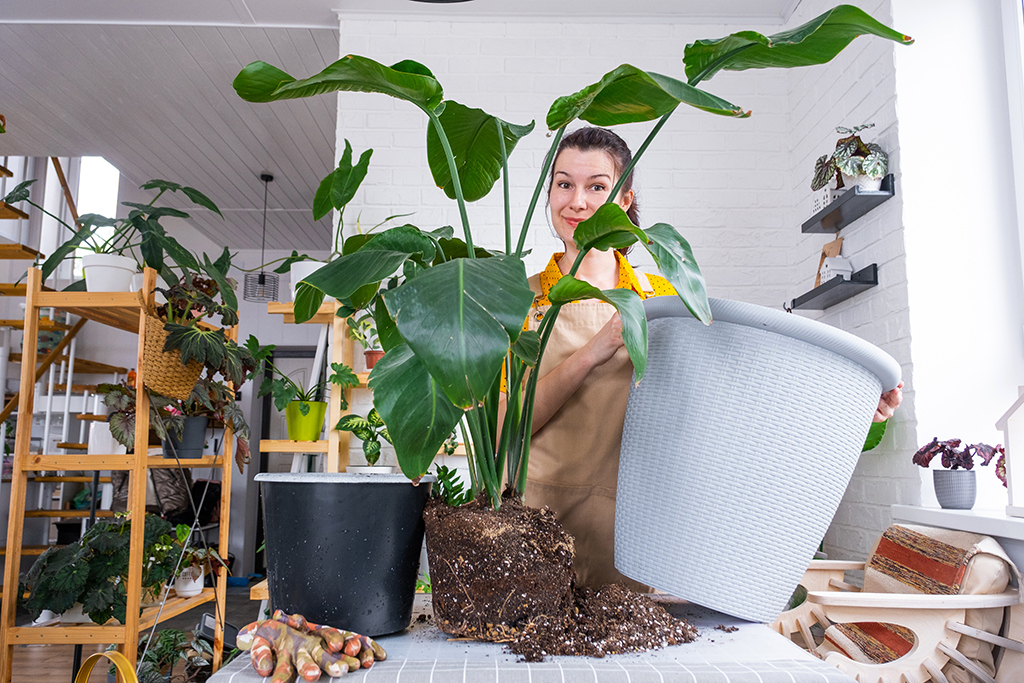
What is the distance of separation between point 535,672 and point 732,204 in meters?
2.59

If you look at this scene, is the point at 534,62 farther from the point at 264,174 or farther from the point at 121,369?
the point at 121,369

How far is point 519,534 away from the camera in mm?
682

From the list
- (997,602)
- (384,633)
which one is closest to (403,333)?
(384,633)

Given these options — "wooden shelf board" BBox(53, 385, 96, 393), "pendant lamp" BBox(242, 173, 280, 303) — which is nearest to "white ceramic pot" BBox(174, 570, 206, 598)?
"pendant lamp" BBox(242, 173, 280, 303)

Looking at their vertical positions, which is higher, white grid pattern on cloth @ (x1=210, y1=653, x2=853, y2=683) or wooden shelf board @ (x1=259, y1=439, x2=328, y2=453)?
wooden shelf board @ (x1=259, y1=439, x2=328, y2=453)

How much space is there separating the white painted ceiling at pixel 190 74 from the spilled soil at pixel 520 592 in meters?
2.67

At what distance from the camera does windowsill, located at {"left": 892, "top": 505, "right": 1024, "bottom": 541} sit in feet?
5.06

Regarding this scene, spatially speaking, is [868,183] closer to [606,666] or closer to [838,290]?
[838,290]

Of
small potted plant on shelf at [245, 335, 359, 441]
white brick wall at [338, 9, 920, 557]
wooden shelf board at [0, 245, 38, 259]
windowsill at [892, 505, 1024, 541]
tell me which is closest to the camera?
windowsill at [892, 505, 1024, 541]

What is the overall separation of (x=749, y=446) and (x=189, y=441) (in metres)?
2.48

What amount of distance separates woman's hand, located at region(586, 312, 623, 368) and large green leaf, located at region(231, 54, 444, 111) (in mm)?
292

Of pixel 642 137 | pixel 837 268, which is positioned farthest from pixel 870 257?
pixel 642 137

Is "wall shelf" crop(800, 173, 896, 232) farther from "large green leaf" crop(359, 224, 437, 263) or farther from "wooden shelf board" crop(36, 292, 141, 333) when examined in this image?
"wooden shelf board" crop(36, 292, 141, 333)

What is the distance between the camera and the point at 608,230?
2.22ft
